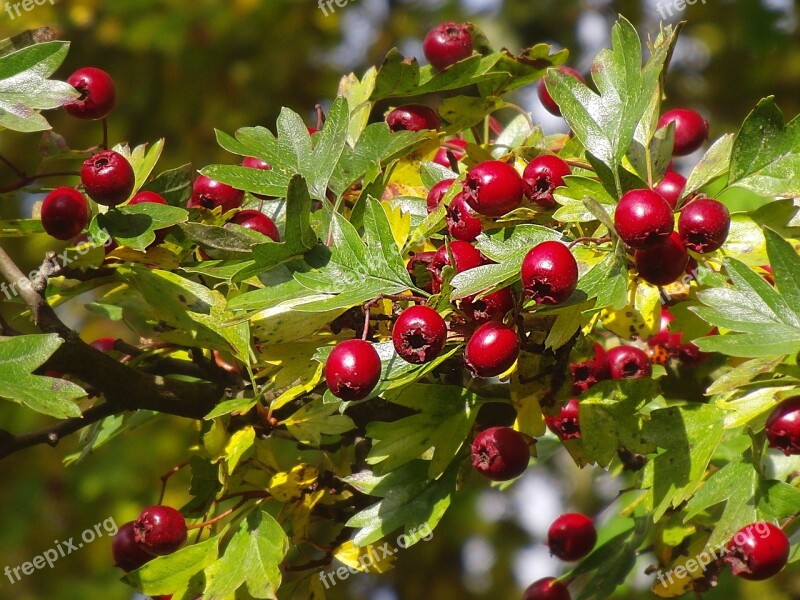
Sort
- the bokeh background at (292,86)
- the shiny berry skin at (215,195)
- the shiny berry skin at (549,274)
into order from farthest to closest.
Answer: the bokeh background at (292,86), the shiny berry skin at (215,195), the shiny berry skin at (549,274)

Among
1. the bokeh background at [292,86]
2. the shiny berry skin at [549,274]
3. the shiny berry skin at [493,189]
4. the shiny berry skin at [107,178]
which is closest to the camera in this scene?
the shiny berry skin at [549,274]

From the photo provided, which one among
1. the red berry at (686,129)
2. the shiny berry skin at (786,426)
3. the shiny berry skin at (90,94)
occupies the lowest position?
the shiny berry skin at (786,426)

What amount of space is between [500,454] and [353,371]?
0.87 feet

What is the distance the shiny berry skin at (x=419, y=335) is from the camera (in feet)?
2.98

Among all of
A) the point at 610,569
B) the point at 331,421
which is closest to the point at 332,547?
the point at 331,421

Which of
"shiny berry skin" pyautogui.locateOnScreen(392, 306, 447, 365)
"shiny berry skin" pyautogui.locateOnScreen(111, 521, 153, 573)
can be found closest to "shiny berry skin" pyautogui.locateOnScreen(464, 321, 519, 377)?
"shiny berry skin" pyautogui.locateOnScreen(392, 306, 447, 365)

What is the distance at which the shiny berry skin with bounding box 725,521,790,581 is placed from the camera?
40.4 inches

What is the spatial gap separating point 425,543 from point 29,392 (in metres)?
4.01

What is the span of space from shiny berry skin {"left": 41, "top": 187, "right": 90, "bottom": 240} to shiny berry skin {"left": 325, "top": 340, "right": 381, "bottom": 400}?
409 millimetres

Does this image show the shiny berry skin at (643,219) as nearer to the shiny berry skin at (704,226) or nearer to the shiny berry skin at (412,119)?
the shiny berry skin at (704,226)

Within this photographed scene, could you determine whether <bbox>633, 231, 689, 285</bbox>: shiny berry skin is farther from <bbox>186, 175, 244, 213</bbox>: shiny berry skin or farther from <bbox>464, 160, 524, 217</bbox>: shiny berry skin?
<bbox>186, 175, 244, 213</bbox>: shiny berry skin

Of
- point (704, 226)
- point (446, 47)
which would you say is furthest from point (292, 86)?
point (704, 226)

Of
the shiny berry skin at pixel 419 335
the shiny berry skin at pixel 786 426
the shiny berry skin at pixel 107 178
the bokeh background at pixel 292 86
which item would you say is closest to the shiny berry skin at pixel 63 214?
the shiny berry skin at pixel 107 178

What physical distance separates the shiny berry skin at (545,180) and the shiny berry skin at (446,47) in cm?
A: 33
